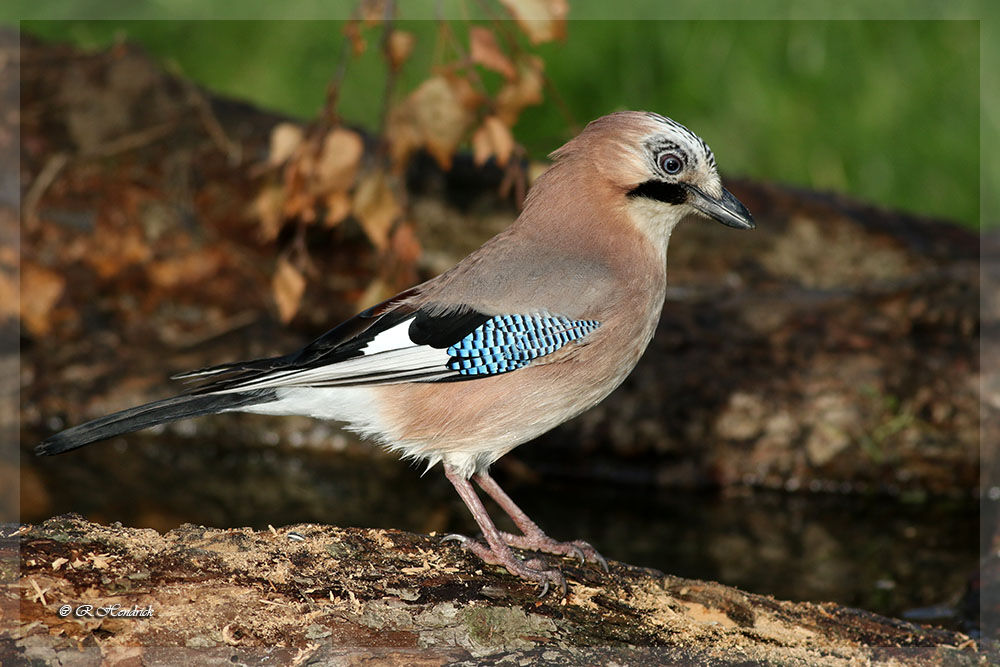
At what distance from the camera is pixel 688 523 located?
6.82 meters

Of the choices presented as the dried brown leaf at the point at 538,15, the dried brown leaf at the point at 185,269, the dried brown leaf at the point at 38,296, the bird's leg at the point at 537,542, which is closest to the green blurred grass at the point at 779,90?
the dried brown leaf at the point at 185,269

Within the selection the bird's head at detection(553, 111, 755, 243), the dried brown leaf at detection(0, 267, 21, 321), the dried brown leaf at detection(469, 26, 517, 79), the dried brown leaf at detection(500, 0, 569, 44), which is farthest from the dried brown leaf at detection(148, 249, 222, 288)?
the bird's head at detection(553, 111, 755, 243)

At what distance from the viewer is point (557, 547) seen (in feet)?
16.2

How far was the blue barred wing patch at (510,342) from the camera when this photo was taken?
4762 mm

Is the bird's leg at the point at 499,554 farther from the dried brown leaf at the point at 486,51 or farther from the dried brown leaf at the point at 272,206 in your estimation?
the dried brown leaf at the point at 272,206

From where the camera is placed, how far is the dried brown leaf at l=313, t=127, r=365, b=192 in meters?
6.42

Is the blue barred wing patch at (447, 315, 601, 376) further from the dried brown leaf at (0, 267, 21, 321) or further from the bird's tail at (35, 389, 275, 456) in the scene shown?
the dried brown leaf at (0, 267, 21, 321)

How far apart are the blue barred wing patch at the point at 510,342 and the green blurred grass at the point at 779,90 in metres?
5.76

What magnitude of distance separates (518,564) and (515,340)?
2.80ft

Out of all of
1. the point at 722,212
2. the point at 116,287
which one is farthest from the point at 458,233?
the point at 722,212

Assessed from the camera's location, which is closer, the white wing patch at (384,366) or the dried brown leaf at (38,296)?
the white wing patch at (384,366)

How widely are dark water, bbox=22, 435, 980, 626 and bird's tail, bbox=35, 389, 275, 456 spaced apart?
81.6 inches

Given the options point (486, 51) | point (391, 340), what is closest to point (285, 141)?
point (486, 51)

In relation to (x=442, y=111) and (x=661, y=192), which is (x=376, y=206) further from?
(x=661, y=192)
